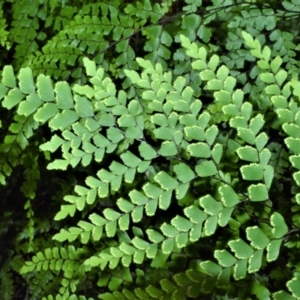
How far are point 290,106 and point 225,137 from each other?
283mm

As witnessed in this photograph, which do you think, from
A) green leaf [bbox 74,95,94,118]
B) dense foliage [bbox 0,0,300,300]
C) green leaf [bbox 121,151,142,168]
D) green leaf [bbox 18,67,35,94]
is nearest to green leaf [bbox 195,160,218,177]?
dense foliage [bbox 0,0,300,300]

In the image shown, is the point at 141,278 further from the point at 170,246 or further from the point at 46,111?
the point at 46,111

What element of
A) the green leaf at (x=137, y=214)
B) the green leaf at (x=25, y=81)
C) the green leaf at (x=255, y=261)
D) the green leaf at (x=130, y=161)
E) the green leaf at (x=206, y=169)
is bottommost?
the green leaf at (x=137, y=214)

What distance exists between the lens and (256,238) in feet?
2.16

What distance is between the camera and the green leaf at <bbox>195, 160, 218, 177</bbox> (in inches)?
28.9

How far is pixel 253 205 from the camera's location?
0.88 m

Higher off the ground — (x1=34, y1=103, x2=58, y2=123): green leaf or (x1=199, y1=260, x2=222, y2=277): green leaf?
(x1=34, y1=103, x2=58, y2=123): green leaf

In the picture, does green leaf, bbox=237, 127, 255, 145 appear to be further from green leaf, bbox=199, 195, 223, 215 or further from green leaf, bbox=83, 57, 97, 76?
green leaf, bbox=83, 57, 97, 76

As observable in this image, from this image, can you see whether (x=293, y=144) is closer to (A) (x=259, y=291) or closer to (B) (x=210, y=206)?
(B) (x=210, y=206)

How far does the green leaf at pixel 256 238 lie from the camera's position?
0.66 meters

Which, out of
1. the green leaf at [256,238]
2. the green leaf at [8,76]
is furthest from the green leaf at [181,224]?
the green leaf at [8,76]

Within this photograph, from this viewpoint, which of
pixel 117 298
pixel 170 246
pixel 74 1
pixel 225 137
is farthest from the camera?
pixel 74 1

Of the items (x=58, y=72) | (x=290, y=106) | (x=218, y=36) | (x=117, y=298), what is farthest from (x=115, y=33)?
(x=117, y=298)

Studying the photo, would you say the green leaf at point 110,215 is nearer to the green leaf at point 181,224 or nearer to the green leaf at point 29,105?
the green leaf at point 181,224
